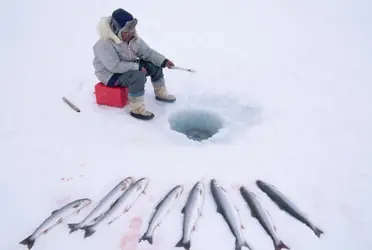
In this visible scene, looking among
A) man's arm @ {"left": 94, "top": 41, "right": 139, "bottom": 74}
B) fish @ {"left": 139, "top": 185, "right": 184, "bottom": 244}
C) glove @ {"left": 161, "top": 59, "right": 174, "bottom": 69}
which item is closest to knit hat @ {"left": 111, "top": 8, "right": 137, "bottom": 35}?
man's arm @ {"left": 94, "top": 41, "right": 139, "bottom": 74}

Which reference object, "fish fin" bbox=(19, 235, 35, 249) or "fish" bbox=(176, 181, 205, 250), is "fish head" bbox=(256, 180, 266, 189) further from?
"fish fin" bbox=(19, 235, 35, 249)

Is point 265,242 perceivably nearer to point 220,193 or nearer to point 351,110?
point 220,193

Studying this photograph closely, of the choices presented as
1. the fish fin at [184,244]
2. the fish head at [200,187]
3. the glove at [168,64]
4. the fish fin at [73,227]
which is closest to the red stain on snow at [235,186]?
the fish head at [200,187]

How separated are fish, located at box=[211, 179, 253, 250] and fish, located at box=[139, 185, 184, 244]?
324 millimetres

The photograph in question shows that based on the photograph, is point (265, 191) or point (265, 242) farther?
point (265, 191)

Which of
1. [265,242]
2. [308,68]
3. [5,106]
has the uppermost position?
[308,68]

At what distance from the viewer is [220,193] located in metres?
3.27

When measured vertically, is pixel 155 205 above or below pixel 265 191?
below

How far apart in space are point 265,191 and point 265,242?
54cm

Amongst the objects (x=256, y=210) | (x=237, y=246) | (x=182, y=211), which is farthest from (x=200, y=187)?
(x=237, y=246)

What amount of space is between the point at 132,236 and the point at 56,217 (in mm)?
684

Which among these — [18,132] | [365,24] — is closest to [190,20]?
[365,24]

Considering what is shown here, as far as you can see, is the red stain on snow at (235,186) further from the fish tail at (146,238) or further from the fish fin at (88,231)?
the fish fin at (88,231)

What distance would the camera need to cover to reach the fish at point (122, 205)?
300 centimetres
